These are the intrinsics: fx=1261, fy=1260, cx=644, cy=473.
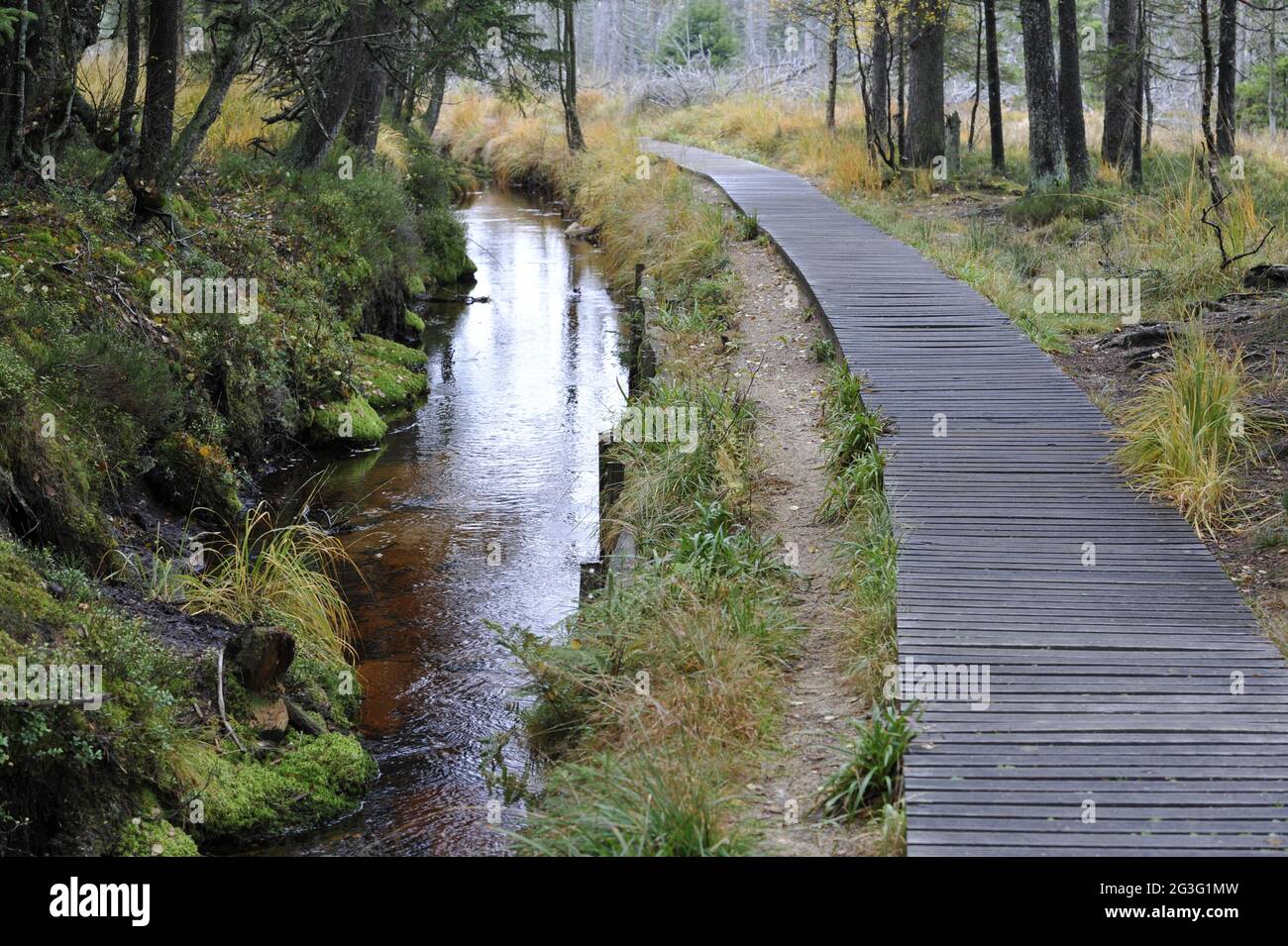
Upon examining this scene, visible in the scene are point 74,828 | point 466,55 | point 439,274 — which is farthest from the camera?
point 439,274

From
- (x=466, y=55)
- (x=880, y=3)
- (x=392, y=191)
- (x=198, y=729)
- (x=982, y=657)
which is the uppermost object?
(x=880, y=3)

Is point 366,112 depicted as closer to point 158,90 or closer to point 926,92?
point 158,90

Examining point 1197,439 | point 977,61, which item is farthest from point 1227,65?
point 977,61

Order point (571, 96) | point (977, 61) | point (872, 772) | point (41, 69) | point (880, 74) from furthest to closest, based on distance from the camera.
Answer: point (571, 96)
point (880, 74)
point (977, 61)
point (41, 69)
point (872, 772)

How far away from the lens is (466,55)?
16688 millimetres

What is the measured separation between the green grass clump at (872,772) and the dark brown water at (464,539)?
1518 millimetres

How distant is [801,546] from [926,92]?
46.4 feet

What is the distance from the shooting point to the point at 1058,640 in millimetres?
5438

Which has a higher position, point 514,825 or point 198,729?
point 198,729

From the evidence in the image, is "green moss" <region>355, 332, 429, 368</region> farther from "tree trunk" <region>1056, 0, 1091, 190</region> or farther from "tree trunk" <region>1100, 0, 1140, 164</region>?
"tree trunk" <region>1100, 0, 1140, 164</region>
